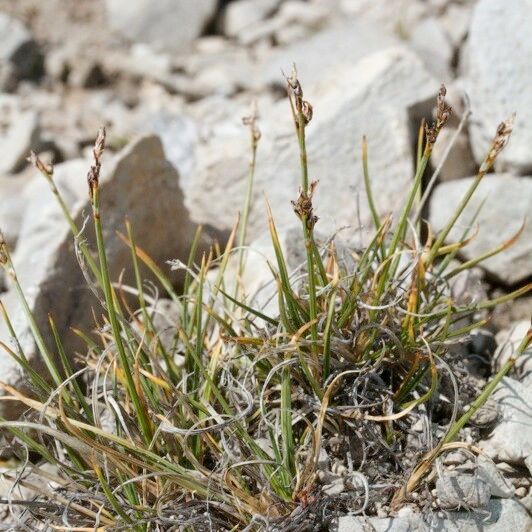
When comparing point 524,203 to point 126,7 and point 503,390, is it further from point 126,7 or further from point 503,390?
point 126,7

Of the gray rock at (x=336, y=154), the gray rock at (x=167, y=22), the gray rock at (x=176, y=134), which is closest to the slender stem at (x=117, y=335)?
the gray rock at (x=336, y=154)

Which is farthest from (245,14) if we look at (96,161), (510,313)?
(96,161)

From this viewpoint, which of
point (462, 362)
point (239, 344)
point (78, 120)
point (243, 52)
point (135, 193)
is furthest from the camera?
point (243, 52)

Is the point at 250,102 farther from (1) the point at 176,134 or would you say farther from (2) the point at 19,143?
(2) the point at 19,143

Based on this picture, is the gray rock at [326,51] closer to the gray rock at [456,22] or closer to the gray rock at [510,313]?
the gray rock at [456,22]

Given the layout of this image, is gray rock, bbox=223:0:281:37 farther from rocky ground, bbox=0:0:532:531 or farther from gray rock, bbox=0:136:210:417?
gray rock, bbox=0:136:210:417

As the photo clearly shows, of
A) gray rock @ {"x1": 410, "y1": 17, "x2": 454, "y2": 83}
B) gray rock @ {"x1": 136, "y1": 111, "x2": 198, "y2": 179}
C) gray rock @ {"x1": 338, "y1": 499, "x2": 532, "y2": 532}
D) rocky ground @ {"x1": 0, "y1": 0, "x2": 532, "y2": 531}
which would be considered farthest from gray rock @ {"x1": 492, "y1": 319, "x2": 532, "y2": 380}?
gray rock @ {"x1": 136, "y1": 111, "x2": 198, "y2": 179}

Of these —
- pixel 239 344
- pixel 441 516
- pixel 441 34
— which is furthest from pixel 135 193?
pixel 441 34

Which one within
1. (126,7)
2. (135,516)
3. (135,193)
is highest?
(126,7)
